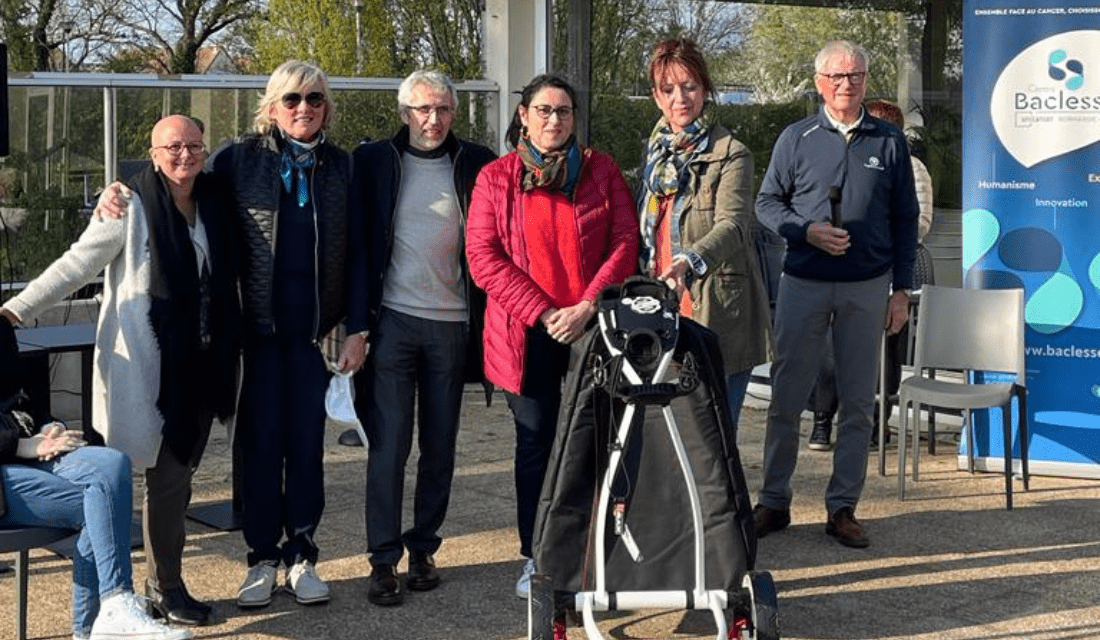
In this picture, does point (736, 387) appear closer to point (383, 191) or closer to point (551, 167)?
point (551, 167)

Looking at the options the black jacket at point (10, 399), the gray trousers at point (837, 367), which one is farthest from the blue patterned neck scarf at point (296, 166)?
the gray trousers at point (837, 367)

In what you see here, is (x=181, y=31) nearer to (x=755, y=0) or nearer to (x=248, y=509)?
(x=755, y=0)

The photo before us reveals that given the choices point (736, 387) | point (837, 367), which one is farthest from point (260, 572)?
point (837, 367)

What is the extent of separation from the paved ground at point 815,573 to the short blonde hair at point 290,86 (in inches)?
62.4

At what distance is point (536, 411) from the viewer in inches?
228

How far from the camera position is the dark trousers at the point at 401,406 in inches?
229

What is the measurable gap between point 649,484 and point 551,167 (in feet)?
3.68

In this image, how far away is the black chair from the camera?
4965 mm

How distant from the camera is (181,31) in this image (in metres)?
27.7

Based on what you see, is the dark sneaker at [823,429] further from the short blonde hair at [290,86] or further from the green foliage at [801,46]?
the short blonde hair at [290,86]

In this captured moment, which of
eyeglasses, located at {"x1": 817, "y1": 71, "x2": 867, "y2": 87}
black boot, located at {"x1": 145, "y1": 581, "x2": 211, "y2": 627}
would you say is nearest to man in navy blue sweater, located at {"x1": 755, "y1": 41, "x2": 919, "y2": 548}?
eyeglasses, located at {"x1": 817, "y1": 71, "x2": 867, "y2": 87}

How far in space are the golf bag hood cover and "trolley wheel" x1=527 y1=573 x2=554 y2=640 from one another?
0.30 ft

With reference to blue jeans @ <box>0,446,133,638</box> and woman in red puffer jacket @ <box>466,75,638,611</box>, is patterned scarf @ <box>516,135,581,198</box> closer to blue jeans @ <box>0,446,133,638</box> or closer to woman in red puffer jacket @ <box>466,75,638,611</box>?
woman in red puffer jacket @ <box>466,75,638,611</box>

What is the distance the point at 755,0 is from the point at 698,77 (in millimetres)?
4638
